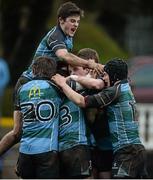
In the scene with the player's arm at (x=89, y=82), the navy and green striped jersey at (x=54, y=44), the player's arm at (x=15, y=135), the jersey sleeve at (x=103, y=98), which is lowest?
the player's arm at (x=15, y=135)

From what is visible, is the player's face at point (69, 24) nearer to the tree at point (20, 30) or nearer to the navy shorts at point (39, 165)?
the navy shorts at point (39, 165)

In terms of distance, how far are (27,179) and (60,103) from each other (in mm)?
830

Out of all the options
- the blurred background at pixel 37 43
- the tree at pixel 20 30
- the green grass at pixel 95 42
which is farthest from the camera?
the green grass at pixel 95 42

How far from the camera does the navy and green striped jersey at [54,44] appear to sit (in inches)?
366

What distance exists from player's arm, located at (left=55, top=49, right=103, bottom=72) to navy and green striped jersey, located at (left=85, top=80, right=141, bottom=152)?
0.28m

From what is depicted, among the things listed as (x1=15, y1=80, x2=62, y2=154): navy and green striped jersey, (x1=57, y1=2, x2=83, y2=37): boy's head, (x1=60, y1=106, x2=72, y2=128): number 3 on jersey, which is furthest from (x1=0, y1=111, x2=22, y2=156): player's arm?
(x1=57, y1=2, x2=83, y2=37): boy's head

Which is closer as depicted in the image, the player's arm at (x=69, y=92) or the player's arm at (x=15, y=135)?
the player's arm at (x=69, y=92)

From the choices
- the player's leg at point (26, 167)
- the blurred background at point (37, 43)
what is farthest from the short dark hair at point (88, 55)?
the blurred background at point (37, 43)

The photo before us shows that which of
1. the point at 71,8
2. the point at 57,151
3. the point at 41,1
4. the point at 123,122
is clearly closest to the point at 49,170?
the point at 57,151

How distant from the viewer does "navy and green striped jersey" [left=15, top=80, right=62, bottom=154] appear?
9.05 m

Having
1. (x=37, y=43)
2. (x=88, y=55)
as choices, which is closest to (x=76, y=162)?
(x=88, y=55)

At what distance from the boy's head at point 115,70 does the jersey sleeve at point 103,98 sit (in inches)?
6.0

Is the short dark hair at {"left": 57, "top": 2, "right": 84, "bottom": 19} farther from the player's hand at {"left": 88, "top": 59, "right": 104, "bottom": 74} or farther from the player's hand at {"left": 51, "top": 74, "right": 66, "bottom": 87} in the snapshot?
the player's hand at {"left": 51, "top": 74, "right": 66, "bottom": 87}

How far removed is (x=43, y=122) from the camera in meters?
9.05
